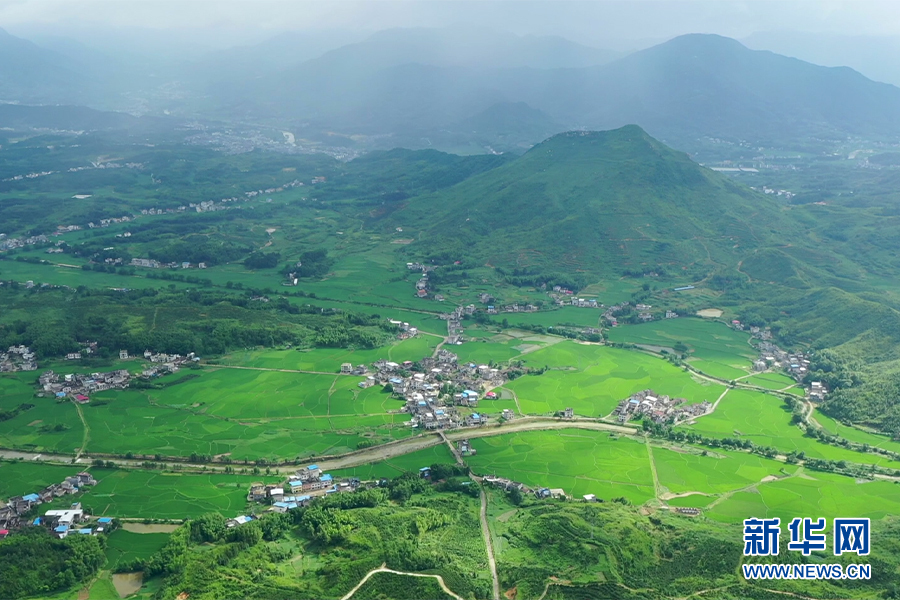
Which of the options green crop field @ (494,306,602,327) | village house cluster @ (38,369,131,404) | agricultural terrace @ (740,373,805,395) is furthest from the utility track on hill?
green crop field @ (494,306,602,327)

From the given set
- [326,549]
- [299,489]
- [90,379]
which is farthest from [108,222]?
[326,549]

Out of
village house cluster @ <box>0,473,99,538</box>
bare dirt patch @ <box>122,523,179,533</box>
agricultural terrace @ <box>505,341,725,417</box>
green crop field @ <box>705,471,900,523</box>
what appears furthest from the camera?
agricultural terrace @ <box>505,341,725,417</box>

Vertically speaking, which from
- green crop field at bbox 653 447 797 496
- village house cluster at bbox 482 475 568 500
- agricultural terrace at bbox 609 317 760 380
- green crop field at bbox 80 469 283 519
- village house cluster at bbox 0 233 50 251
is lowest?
agricultural terrace at bbox 609 317 760 380

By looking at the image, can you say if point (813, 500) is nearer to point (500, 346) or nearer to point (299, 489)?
point (299, 489)

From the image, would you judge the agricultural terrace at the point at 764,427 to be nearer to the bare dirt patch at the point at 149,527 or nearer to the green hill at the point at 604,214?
the green hill at the point at 604,214

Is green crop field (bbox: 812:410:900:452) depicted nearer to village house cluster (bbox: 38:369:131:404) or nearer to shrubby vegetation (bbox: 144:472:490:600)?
shrubby vegetation (bbox: 144:472:490:600)

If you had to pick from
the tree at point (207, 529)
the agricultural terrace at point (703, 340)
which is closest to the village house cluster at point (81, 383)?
the tree at point (207, 529)

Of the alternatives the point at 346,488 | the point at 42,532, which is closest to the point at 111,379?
the point at 42,532
